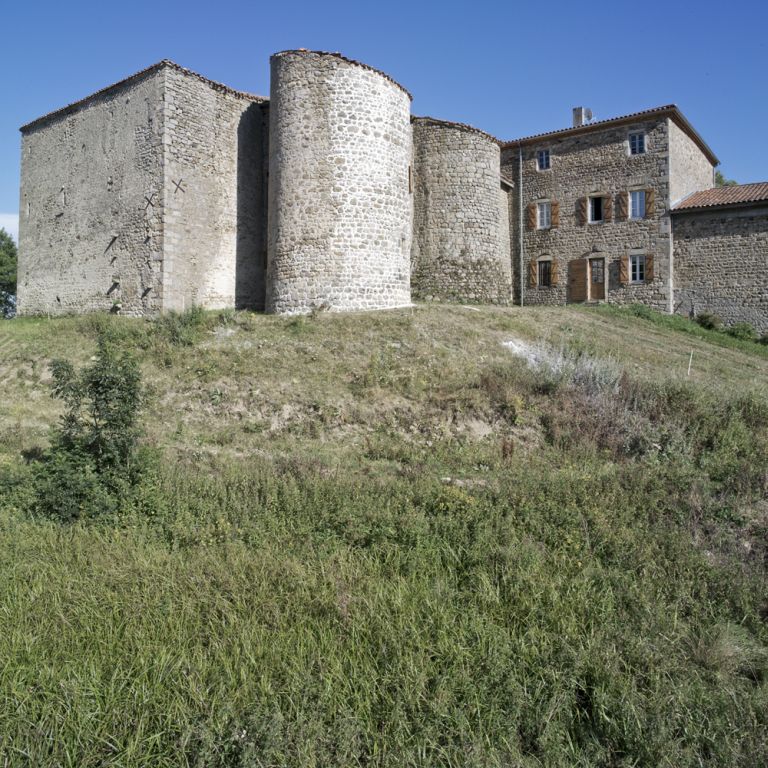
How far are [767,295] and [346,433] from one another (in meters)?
19.2

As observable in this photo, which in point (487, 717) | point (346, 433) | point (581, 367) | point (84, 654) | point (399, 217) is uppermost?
point (399, 217)

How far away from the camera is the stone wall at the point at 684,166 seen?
23.7 m

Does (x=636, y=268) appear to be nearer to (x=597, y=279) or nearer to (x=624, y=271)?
(x=624, y=271)

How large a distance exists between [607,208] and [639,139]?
9.19ft

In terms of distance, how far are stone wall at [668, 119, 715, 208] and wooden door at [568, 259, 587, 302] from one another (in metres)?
3.99

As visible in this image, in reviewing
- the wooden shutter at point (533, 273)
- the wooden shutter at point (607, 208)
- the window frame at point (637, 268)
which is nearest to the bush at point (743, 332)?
the window frame at point (637, 268)

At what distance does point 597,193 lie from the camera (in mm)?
25219

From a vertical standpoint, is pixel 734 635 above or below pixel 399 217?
below

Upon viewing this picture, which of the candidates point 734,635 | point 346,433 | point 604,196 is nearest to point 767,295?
point 604,196

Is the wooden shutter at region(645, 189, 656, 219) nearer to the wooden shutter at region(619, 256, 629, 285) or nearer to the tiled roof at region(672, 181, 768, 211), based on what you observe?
the tiled roof at region(672, 181, 768, 211)

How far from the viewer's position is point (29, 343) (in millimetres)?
15383

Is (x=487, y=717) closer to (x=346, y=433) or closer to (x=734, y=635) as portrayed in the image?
(x=734, y=635)

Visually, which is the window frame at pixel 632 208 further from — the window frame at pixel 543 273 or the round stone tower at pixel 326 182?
the round stone tower at pixel 326 182

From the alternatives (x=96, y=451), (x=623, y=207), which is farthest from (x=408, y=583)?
(x=623, y=207)
